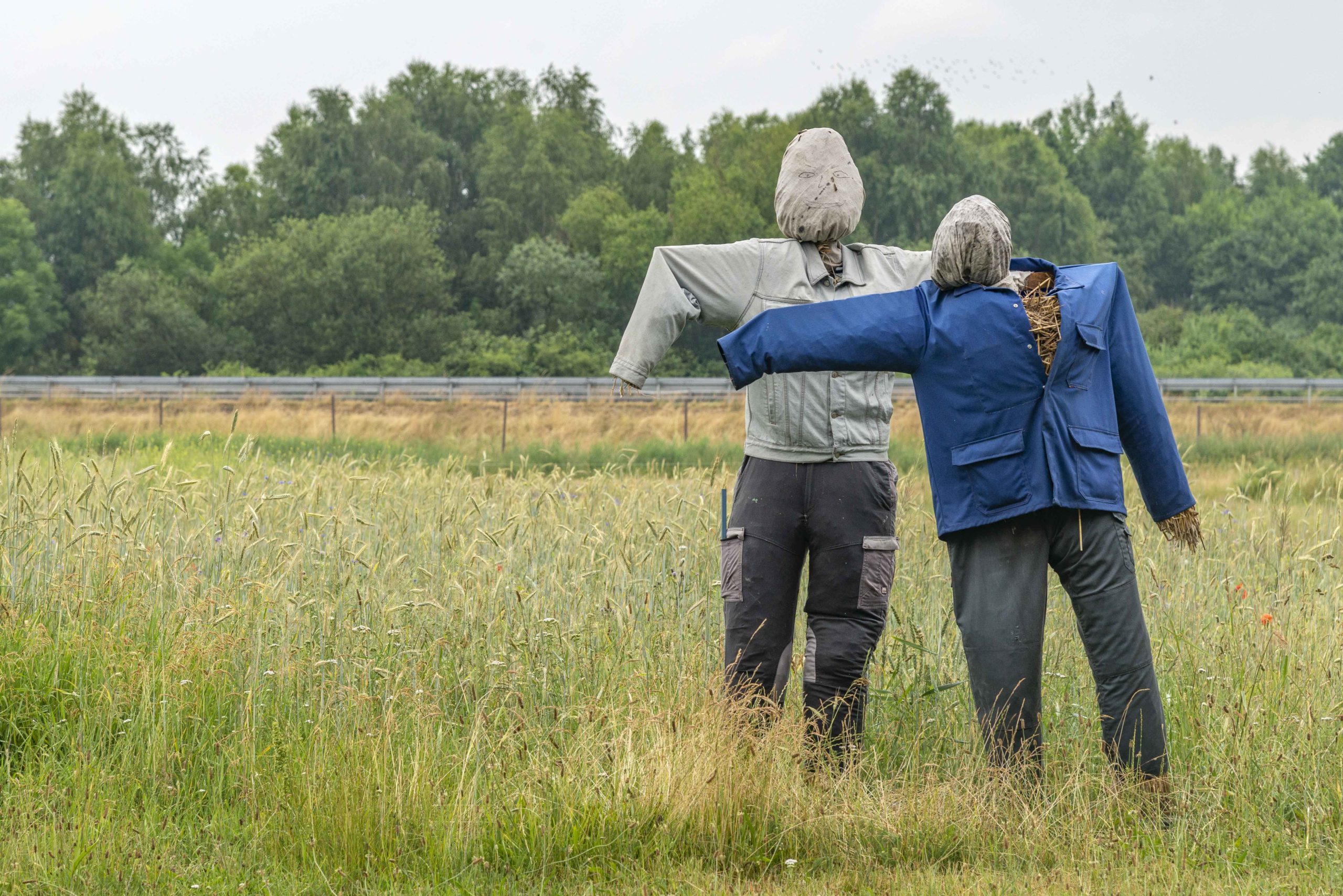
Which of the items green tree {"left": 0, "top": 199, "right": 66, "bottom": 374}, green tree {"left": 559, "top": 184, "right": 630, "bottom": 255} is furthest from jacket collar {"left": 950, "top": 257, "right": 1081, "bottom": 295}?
green tree {"left": 0, "top": 199, "right": 66, "bottom": 374}

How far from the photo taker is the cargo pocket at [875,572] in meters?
3.77

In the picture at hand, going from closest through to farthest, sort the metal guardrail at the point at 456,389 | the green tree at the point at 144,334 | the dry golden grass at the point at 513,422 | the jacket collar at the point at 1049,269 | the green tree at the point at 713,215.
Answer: the jacket collar at the point at 1049,269 → the dry golden grass at the point at 513,422 → the metal guardrail at the point at 456,389 → the green tree at the point at 713,215 → the green tree at the point at 144,334

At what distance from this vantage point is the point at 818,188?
3.91 metres

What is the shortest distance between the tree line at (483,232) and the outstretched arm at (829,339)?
3932 centimetres

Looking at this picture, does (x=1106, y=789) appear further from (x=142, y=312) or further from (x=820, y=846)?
(x=142, y=312)

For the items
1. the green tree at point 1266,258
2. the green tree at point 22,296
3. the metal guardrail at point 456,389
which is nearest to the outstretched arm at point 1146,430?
the metal guardrail at point 456,389

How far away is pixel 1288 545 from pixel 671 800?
185 inches

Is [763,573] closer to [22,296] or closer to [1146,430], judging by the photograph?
[1146,430]

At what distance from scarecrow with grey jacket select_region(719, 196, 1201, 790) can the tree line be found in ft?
129

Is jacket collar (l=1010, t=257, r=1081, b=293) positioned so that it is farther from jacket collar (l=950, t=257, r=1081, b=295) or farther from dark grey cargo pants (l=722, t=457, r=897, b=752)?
dark grey cargo pants (l=722, t=457, r=897, b=752)

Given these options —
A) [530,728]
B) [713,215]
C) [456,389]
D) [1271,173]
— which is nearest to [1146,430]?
[530,728]

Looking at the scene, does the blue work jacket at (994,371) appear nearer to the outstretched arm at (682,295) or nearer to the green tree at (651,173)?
the outstretched arm at (682,295)

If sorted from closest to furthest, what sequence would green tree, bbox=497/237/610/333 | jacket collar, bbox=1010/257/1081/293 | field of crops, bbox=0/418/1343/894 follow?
1. field of crops, bbox=0/418/1343/894
2. jacket collar, bbox=1010/257/1081/293
3. green tree, bbox=497/237/610/333

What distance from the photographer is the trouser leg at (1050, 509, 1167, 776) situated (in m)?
3.45
